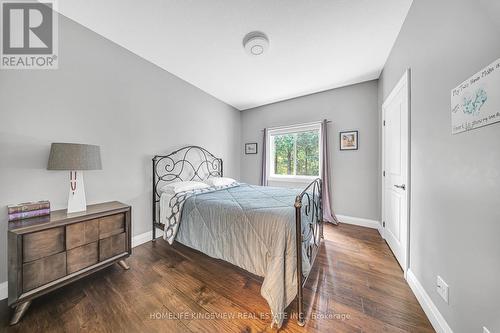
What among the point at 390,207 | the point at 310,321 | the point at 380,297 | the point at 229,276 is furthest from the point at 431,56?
the point at 229,276

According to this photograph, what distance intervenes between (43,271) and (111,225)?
0.53 meters

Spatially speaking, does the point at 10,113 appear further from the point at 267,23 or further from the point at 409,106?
the point at 409,106

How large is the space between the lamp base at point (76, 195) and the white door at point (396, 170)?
3.34 metres

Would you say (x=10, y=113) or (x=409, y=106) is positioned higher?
(x=409, y=106)

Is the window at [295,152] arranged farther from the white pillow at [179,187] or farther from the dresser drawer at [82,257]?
the dresser drawer at [82,257]

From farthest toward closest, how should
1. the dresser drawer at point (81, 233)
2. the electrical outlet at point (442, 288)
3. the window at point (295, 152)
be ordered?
the window at point (295, 152) → the dresser drawer at point (81, 233) → the electrical outlet at point (442, 288)

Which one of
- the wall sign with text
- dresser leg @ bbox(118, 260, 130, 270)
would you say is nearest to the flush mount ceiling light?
the wall sign with text

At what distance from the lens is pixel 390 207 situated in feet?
8.02

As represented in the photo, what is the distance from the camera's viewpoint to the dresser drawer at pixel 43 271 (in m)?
1.33

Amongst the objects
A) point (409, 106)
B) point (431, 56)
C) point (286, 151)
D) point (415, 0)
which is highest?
point (415, 0)

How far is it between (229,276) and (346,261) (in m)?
1.42

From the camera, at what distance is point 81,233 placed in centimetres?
162

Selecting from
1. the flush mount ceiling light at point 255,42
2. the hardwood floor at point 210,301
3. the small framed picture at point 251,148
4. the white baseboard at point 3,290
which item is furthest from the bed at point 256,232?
the small framed picture at point 251,148

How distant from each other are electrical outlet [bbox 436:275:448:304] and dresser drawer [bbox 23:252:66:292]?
2.95 meters
